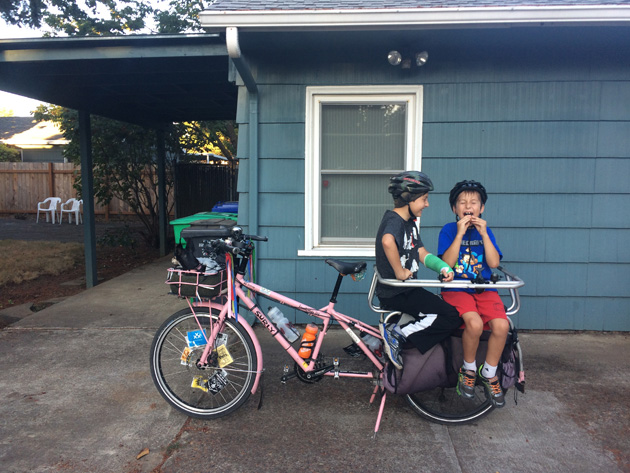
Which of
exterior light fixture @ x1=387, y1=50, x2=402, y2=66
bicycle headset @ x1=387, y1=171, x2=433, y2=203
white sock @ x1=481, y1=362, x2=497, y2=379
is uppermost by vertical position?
exterior light fixture @ x1=387, y1=50, x2=402, y2=66

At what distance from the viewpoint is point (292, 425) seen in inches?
124

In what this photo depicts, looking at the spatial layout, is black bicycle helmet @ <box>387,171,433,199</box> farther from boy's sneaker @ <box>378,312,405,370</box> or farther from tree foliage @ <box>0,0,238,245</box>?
tree foliage @ <box>0,0,238,245</box>

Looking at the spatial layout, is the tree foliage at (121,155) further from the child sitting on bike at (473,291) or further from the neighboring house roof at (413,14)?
the child sitting on bike at (473,291)

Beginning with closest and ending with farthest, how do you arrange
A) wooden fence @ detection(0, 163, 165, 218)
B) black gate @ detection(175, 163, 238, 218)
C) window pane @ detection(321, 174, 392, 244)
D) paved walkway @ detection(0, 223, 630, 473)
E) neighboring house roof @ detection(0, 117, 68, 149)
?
paved walkway @ detection(0, 223, 630, 473), window pane @ detection(321, 174, 392, 244), black gate @ detection(175, 163, 238, 218), wooden fence @ detection(0, 163, 165, 218), neighboring house roof @ detection(0, 117, 68, 149)

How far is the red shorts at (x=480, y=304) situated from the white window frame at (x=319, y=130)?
1759mm

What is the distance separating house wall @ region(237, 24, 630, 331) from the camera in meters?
4.63

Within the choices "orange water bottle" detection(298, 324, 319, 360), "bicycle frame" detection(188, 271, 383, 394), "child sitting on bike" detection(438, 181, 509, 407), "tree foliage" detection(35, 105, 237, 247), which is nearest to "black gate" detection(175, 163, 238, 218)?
"tree foliage" detection(35, 105, 237, 247)

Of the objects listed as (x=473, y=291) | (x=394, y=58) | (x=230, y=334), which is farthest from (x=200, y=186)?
(x=473, y=291)

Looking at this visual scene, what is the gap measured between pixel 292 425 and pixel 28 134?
24428 mm

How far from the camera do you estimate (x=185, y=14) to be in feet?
42.7

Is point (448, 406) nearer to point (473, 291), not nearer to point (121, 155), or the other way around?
point (473, 291)

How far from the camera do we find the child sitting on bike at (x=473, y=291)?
2.93 m

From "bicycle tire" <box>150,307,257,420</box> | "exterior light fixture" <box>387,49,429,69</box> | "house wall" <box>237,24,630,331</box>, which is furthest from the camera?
"house wall" <box>237,24,630,331</box>

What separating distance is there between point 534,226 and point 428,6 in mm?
2298
